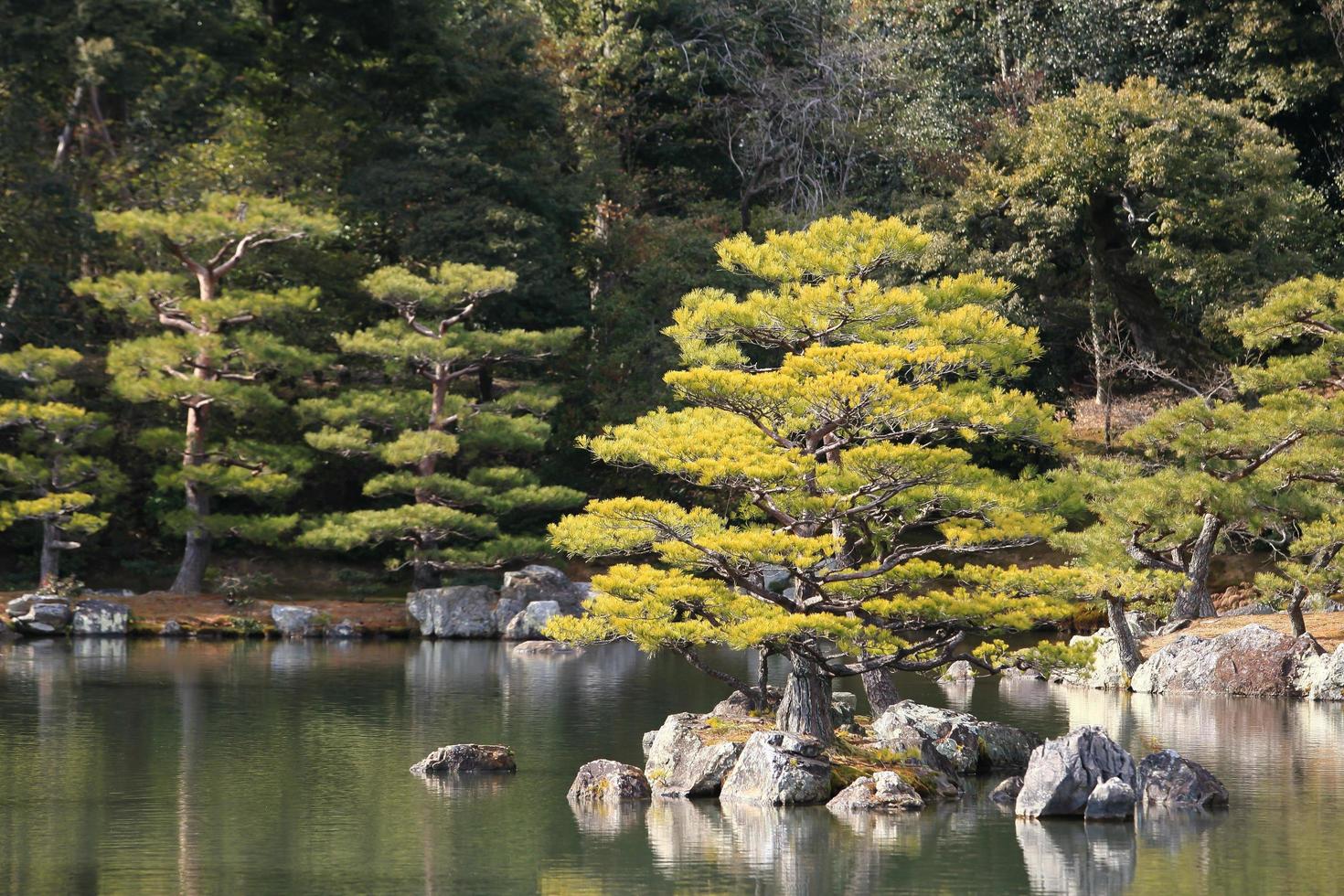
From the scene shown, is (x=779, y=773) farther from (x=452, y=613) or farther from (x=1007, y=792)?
(x=452, y=613)

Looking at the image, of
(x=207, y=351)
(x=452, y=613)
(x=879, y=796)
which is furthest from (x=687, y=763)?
(x=207, y=351)

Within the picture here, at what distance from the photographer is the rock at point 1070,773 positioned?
14711mm

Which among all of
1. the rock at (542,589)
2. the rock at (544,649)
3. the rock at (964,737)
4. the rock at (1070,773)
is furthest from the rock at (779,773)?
the rock at (542,589)

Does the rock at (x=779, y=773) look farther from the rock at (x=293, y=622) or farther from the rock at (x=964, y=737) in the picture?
the rock at (x=293, y=622)

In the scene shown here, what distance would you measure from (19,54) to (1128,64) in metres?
Answer: 26.3

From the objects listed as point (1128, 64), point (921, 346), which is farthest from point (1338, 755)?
point (1128, 64)

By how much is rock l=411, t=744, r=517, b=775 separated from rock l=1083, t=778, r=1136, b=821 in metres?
6.15

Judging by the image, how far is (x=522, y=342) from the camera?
3494 cm

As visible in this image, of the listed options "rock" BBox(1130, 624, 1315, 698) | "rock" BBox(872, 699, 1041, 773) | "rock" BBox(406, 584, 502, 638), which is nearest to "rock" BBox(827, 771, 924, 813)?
"rock" BBox(872, 699, 1041, 773)

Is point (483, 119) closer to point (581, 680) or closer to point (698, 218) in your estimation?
point (698, 218)

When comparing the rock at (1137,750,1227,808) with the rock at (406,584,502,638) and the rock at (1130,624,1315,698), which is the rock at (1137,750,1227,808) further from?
the rock at (406,584,502,638)

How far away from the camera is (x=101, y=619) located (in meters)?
31.8

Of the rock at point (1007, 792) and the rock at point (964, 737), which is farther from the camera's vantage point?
the rock at point (964, 737)

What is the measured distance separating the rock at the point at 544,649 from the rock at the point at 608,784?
1475 centimetres
